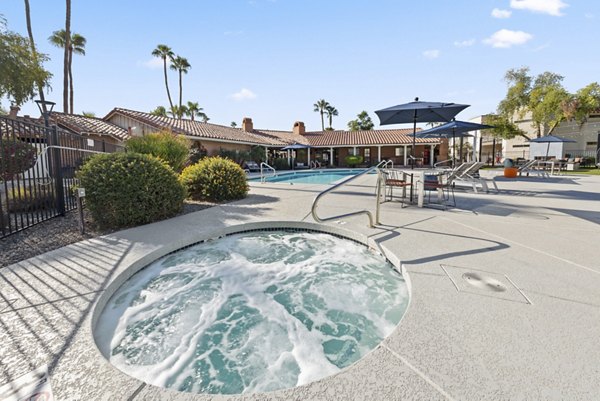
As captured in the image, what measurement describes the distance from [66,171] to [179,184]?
2.71m

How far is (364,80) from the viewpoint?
1648cm

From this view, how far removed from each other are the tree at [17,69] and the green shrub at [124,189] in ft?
32.6

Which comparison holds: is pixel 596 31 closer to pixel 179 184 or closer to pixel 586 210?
pixel 586 210

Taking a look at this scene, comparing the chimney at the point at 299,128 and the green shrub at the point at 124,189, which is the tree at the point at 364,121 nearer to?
the chimney at the point at 299,128

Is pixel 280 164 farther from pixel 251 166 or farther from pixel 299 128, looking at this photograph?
pixel 299 128

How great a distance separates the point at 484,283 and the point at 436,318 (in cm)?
103

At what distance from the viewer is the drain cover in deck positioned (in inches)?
106

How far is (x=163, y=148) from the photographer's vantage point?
9.69 metres

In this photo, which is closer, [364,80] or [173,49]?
[364,80]

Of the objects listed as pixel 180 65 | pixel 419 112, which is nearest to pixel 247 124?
pixel 180 65

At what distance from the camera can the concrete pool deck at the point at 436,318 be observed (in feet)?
5.39

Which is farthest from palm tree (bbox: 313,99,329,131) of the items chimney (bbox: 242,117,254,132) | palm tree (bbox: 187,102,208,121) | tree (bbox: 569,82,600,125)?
tree (bbox: 569,82,600,125)

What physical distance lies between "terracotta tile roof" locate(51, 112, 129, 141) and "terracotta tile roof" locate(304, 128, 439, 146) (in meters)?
18.6

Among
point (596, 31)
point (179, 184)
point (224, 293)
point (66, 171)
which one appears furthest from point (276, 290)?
point (596, 31)
